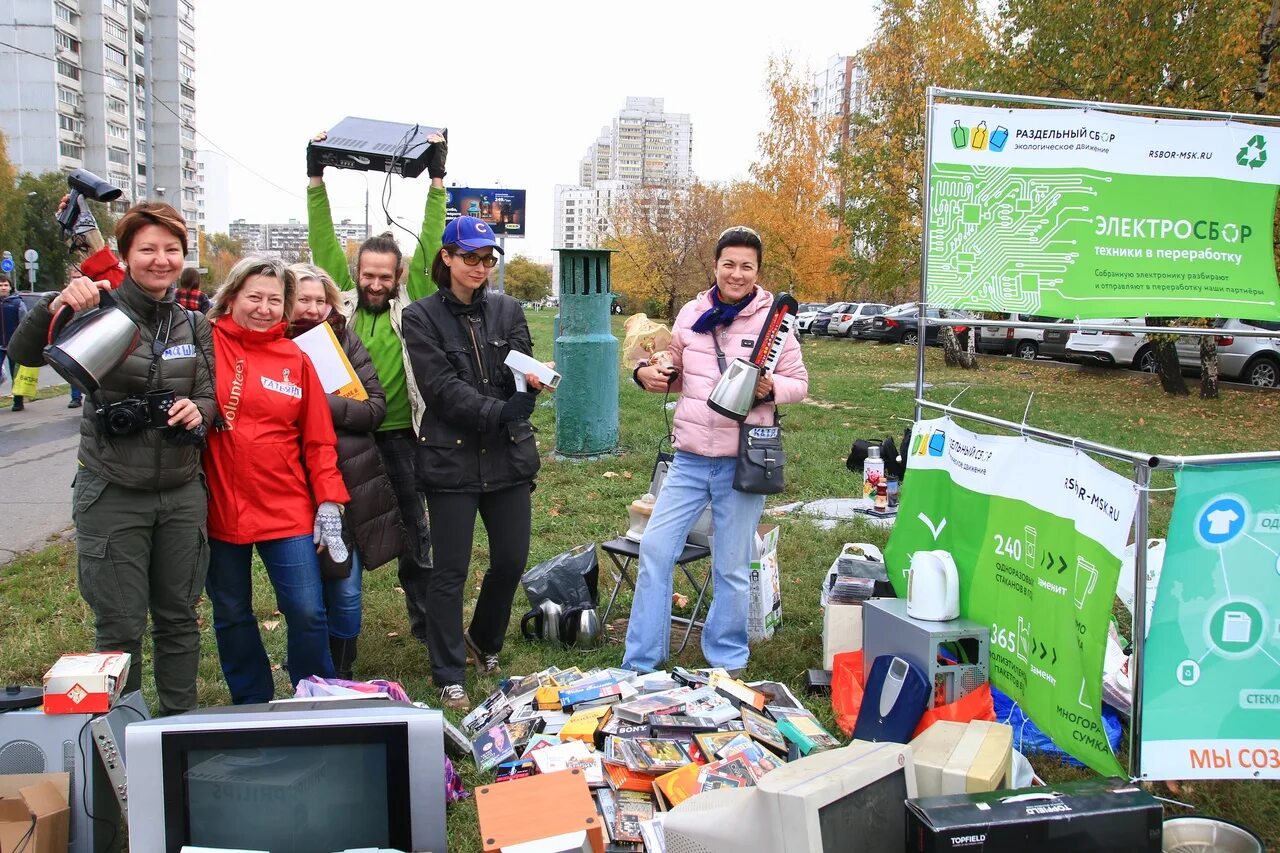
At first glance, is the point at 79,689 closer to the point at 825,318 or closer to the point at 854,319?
the point at 854,319

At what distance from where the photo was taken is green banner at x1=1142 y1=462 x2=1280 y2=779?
2.82 meters

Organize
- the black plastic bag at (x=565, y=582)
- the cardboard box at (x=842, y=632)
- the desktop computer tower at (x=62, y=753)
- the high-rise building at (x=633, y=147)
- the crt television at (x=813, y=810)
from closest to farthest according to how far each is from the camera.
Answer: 1. the crt television at (x=813, y=810)
2. the desktop computer tower at (x=62, y=753)
3. the cardboard box at (x=842, y=632)
4. the black plastic bag at (x=565, y=582)
5. the high-rise building at (x=633, y=147)

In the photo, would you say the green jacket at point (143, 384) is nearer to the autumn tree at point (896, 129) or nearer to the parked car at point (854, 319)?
the autumn tree at point (896, 129)

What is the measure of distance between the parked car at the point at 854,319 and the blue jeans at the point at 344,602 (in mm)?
30269

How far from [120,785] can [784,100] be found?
94.8ft

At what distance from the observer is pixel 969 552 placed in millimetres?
3637

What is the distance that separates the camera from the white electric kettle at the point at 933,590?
3562 millimetres

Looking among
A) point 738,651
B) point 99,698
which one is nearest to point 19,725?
point 99,698

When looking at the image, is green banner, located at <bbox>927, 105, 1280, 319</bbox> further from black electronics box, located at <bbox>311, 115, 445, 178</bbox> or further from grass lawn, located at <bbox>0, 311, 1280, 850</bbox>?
black electronics box, located at <bbox>311, 115, 445, 178</bbox>

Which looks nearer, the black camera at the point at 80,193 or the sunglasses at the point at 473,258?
the black camera at the point at 80,193

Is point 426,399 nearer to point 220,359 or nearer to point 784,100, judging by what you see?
point 220,359

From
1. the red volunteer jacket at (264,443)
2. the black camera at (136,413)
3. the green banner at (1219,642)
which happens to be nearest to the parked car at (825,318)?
the green banner at (1219,642)

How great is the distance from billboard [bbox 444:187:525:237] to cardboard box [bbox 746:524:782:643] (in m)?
15.6

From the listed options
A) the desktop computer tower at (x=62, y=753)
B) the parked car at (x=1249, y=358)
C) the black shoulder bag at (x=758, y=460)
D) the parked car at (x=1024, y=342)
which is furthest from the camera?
the parked car at (x=1024, y=342)
